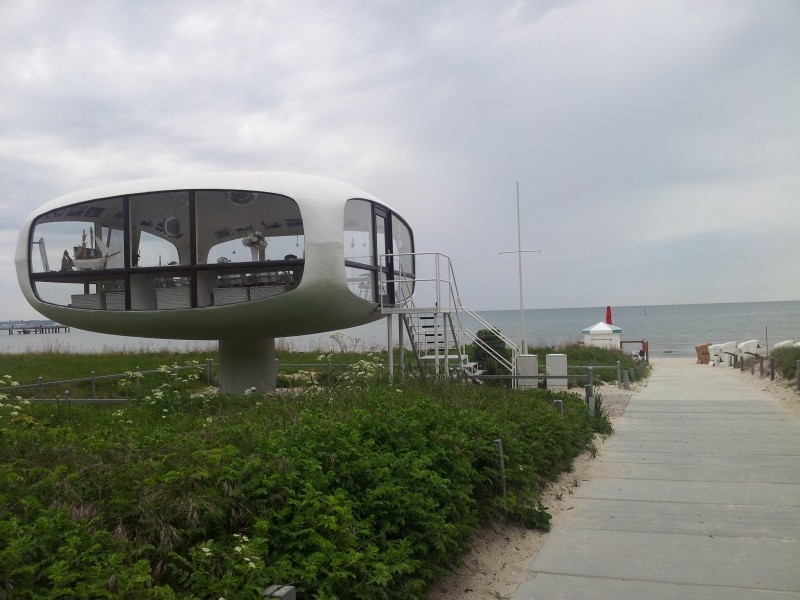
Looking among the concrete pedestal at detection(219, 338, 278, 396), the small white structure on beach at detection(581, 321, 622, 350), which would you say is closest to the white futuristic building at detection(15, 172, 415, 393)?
the concrete pedestal at detection(219, 338, 278, 396)

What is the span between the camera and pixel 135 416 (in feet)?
29.2

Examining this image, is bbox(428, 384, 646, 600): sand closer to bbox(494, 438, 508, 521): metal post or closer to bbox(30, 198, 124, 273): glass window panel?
bbox(494, 438, 508, 521): metal post

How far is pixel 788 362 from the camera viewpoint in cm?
1866

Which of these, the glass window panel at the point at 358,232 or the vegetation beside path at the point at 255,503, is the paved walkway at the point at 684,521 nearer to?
the vegetation beside path at the point at 255,503

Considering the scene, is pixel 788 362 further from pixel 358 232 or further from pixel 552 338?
pixel 552 338

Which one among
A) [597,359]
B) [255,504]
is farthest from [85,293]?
[597,359]

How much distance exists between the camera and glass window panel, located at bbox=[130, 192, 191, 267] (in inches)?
527

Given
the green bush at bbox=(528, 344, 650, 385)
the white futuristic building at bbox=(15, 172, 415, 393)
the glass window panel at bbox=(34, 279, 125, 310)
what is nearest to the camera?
the white futuristic building at bbox=(15, 172, 415, 393)

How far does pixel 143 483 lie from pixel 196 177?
977 centimetres

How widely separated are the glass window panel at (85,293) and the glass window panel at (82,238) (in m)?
0.41

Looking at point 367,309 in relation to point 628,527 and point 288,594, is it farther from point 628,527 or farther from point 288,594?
point 288,594

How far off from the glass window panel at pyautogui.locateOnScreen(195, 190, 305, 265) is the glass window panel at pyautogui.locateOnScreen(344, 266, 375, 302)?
108 cm

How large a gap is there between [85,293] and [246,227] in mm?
3509

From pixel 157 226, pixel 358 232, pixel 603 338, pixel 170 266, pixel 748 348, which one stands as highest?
pixel 157 226
